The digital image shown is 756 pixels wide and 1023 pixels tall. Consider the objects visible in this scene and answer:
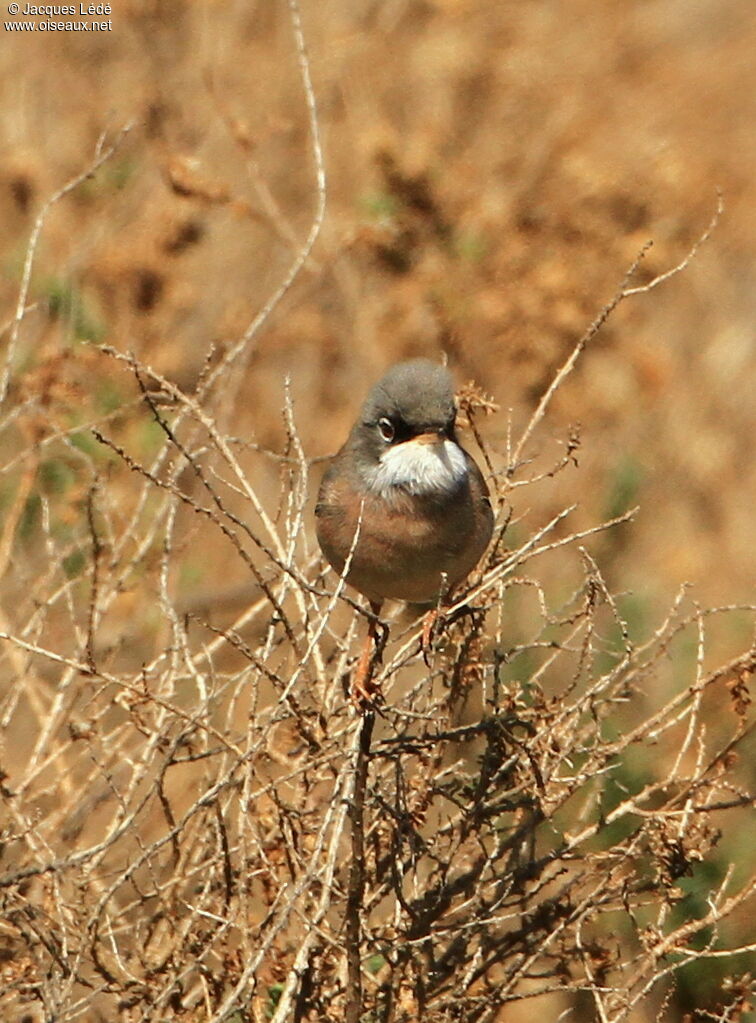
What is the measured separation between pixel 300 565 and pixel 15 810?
1696mm

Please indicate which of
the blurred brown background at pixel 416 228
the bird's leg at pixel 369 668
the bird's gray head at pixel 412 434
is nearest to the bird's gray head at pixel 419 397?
the bird's gray head at pixel 412 434

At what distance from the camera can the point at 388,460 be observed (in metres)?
4.61

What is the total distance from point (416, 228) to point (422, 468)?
3.63 meters

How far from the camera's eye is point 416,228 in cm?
791

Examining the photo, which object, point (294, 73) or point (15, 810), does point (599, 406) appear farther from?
point (15, 810)

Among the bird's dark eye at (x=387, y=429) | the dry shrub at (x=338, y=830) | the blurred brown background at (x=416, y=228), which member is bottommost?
the dry shrub at (x=338, y=830)

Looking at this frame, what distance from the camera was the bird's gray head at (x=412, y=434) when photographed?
444 cm

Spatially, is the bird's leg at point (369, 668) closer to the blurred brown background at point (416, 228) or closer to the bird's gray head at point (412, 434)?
the bird's gray head at point (412, 434)

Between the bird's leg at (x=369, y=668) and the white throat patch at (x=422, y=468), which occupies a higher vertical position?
the white throat patch at (x=422, y=468)

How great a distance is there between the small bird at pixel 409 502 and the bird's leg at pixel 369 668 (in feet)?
0.05

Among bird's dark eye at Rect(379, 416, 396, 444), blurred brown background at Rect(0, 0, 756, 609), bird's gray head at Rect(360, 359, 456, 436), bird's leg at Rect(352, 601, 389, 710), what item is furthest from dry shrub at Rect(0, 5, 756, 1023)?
blurred brown background at Rect(0, 0, 756, 609)

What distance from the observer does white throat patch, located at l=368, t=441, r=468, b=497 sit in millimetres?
4531

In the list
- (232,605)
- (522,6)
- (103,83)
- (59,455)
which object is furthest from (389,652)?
(522,6)

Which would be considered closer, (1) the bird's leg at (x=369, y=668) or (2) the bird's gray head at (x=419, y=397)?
(1) the bird's leg at (x=369, y=668)
